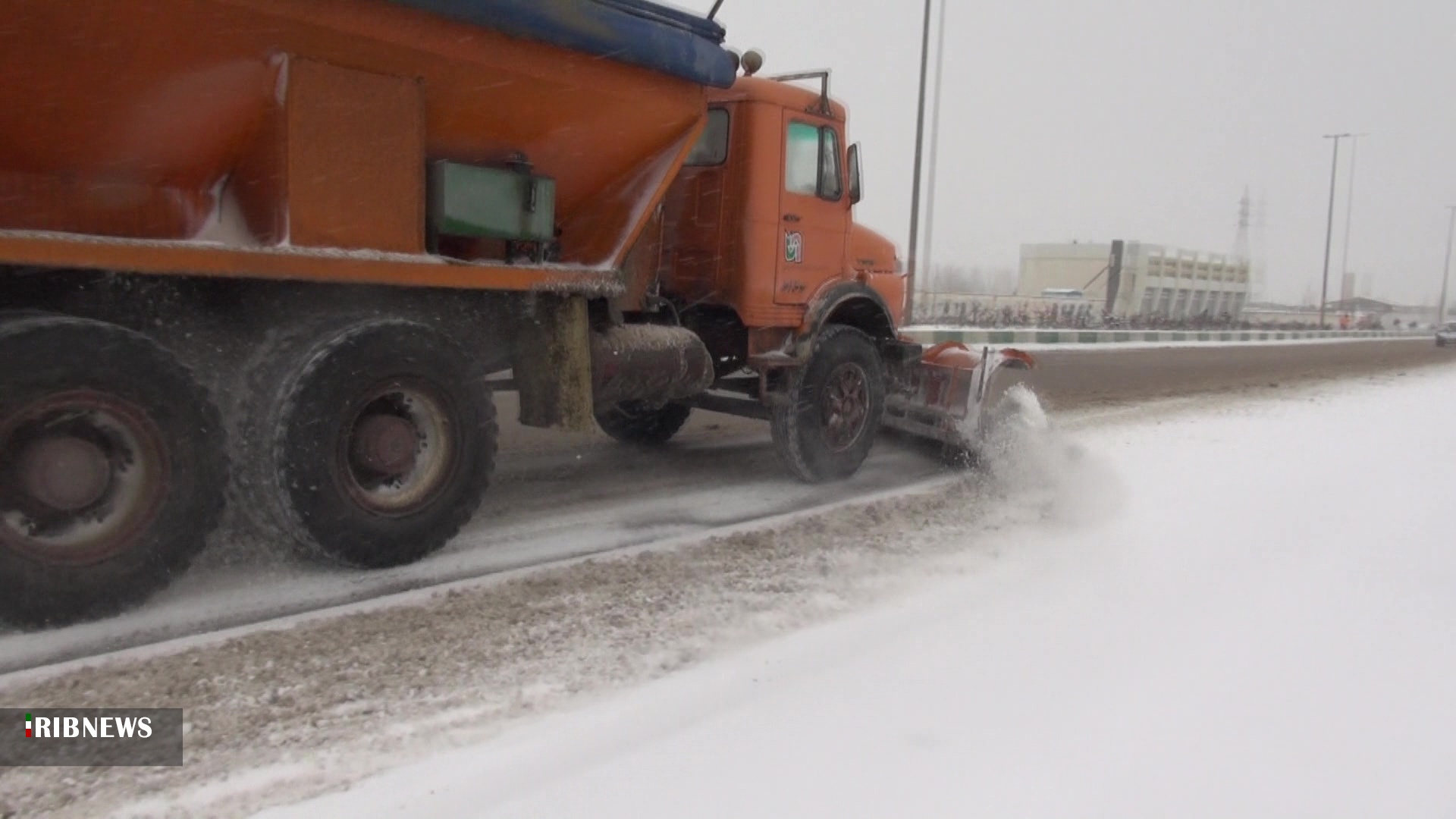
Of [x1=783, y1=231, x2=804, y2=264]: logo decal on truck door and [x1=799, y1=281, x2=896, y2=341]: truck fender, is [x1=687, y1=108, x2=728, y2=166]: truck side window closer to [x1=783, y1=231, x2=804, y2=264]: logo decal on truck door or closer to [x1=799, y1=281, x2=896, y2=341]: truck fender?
[x1=783, y1=231, x2=804, y2=264]: logo decal on truck door

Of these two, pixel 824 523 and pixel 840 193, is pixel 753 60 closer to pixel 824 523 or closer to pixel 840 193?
pixel 840 193

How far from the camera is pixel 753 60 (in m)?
6.69

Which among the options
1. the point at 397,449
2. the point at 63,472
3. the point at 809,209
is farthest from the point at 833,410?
the point at 63,472

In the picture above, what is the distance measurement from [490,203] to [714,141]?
2.05 m

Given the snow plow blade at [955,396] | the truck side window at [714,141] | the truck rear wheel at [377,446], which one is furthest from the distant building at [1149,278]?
the truck rear wheel at [377,446]

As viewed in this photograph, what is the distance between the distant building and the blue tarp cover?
137 feet

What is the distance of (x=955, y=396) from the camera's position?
7879mm

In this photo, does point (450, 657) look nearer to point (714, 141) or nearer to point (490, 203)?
point (490, 203)

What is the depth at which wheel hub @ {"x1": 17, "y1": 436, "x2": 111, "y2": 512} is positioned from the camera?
3.67m

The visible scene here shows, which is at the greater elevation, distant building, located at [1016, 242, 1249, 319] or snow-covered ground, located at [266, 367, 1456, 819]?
distant building, located at [1016, 242, 1249, 319]

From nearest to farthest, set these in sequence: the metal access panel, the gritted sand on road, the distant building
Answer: the gritted sand on road, the metal access panel, the distant building

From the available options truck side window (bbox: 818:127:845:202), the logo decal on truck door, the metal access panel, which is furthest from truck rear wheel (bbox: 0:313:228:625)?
truck side window (bbox: 818:127:845:202)

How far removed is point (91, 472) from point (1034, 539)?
14.9ft

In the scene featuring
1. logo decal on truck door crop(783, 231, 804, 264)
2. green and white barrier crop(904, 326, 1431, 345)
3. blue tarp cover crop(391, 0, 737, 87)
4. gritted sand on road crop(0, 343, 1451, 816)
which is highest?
blue tarp cover crop(391, 0, 737, 87)
